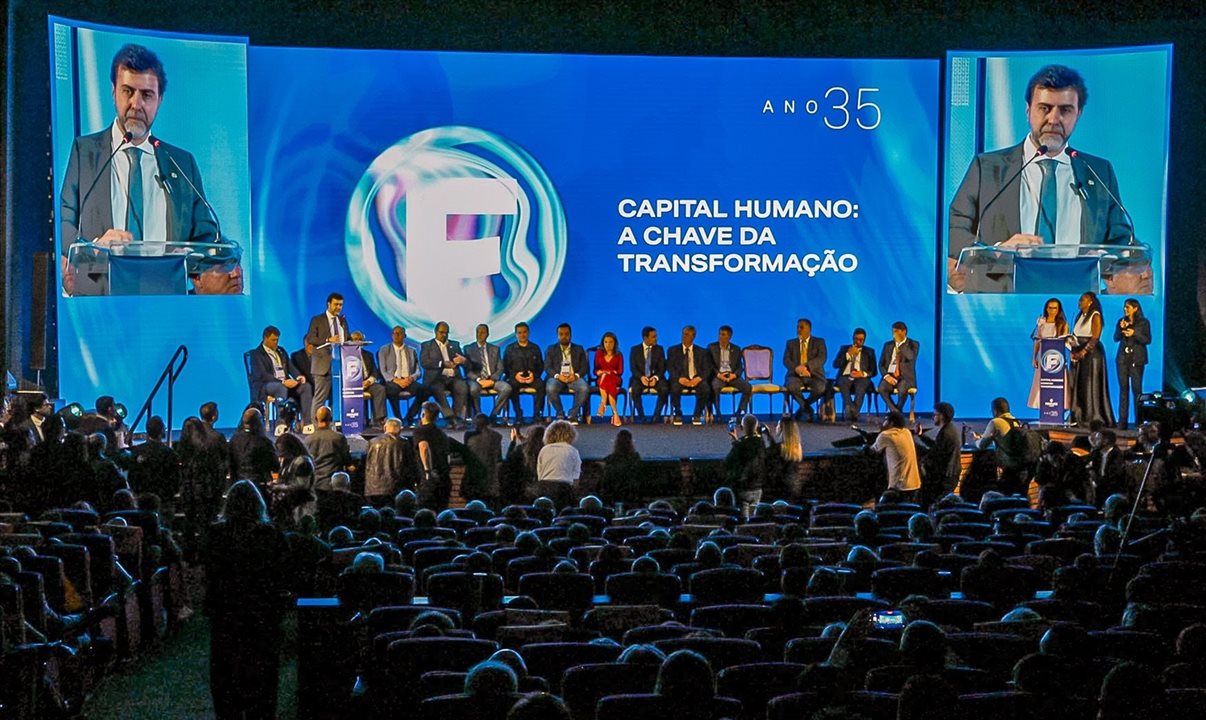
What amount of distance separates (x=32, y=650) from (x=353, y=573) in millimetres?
1608

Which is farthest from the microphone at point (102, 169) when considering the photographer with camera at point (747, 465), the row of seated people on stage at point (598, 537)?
the photographer with camera at point (747, 465)

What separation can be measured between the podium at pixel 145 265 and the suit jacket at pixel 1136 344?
9.07m

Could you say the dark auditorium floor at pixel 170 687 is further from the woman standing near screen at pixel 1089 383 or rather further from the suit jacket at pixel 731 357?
the woman standing near screen at pixel 1089 383

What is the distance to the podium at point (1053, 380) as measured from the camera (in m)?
14.6

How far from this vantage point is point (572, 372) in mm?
15258

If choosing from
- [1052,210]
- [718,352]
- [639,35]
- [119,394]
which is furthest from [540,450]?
[1052,210]

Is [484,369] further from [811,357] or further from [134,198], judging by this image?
[134,198]

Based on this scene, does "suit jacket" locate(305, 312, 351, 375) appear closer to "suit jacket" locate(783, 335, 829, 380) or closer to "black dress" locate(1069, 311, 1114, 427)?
"suit jacket" locate(783, 335, 829, 380)

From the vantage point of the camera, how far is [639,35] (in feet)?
53.8

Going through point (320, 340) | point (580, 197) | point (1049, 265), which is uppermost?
point (580, 197)

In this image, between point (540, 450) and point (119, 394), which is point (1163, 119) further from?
point (119, 394)

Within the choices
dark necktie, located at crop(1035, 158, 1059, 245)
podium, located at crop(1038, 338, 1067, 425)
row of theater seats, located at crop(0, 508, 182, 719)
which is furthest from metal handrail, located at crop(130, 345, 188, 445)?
dark necktie, located at crop(1035, 158, 1059, 245)

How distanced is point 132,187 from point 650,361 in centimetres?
549

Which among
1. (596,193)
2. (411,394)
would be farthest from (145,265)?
(596,193)
